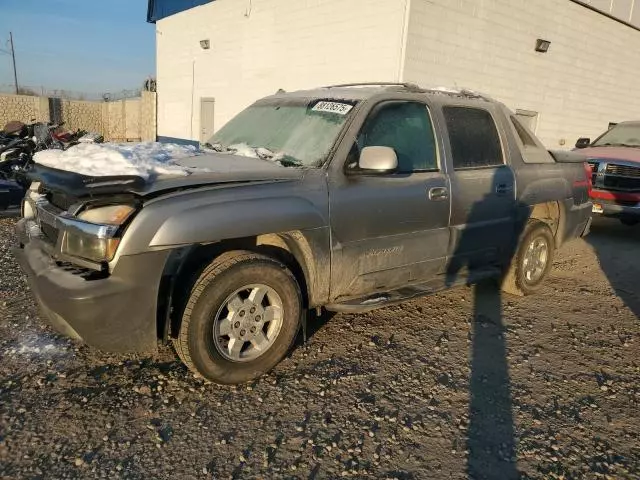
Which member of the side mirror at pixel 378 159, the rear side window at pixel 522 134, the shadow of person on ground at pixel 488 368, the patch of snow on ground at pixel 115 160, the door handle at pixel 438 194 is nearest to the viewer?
the shadow of person on ground at pixel 488 368

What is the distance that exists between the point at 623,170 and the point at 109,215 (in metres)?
8.04

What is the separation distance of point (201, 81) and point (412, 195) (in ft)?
41.1

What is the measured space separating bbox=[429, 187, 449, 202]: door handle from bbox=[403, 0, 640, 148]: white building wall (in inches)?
217

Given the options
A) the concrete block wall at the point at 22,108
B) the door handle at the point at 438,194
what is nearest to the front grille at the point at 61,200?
the door handle at the point at 438,194

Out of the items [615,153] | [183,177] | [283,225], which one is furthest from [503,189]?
[615,153]

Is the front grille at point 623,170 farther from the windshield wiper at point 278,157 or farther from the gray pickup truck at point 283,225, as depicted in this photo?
the windshield wiper at point 278,157

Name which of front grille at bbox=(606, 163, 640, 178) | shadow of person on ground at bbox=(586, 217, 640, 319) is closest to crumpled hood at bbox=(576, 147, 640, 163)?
front grille at bbox=(606, 163, 640, 178)

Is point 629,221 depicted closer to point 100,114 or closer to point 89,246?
point 89,246

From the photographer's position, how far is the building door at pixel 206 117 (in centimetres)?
1453

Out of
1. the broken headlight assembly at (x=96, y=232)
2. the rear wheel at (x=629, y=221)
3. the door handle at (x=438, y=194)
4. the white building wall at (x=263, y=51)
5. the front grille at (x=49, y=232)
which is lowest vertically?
the rear wheel at (x=629, y=221)

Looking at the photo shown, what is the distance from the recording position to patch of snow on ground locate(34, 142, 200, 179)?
9.06 ft

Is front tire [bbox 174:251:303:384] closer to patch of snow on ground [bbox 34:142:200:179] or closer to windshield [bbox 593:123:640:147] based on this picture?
patch of snow on ground [bbox 34:142:200:179]

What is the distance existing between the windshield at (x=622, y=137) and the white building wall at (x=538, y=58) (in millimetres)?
2291

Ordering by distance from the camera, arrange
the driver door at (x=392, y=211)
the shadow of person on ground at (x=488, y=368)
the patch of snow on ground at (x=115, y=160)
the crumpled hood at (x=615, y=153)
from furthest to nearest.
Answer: the crumpled hood at (x=615, y=153) → the driver door at (x=392, y=211) → the patch of snow on ground at (x=115, y=160) → the shadow of person on ground at (x=488, y=368)
